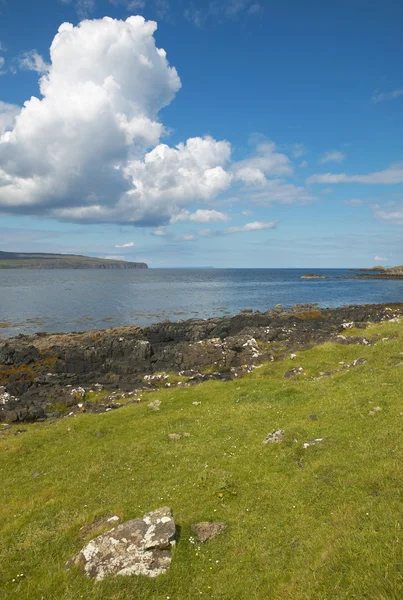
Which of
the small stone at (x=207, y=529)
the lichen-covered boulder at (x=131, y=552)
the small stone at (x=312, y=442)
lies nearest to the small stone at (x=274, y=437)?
the small stone at (x=312, y=442)

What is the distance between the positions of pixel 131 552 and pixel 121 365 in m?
34.1

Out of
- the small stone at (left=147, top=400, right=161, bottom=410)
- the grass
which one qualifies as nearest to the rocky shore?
the small stone at (left=147, top=400, right=161, bottom=410)

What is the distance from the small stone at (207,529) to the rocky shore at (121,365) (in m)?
18.9

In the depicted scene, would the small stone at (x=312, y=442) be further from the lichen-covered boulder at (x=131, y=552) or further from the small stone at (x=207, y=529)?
the lichen-covered boulder at (x=131, y=552)

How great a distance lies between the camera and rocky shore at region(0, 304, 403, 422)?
32938mm

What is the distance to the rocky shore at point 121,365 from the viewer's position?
32938 mm

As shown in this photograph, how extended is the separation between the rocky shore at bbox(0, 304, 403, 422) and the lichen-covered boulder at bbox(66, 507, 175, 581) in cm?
1935

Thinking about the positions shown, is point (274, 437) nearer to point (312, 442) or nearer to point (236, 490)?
point (312, 442)

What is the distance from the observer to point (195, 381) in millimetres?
35625

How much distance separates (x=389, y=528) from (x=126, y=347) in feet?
136

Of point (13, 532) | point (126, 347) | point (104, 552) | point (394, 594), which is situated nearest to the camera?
point (394, 594)

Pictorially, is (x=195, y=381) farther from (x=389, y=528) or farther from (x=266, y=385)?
(x=389, y=528)

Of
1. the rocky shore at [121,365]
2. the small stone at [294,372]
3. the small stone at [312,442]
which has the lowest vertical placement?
the rocky shore at [121,365]

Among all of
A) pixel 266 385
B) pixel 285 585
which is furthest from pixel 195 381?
pixel 285 585
